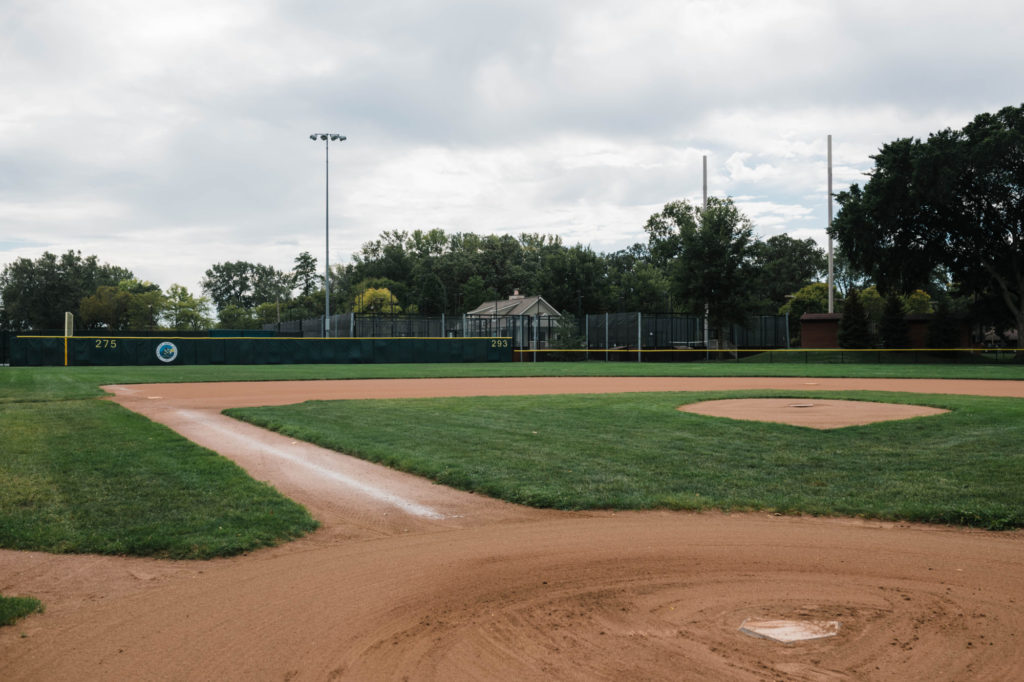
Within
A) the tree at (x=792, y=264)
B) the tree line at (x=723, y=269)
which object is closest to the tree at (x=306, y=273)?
the tree line at (x=723, y=269)

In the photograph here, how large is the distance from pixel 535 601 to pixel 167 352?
39.1 metres

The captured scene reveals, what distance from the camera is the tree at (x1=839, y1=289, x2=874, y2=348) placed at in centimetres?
4278

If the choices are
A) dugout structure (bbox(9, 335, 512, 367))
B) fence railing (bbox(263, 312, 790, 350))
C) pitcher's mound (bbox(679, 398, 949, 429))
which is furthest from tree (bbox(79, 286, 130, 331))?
pitcher's mound (bbox(679, 398, 949, 429))

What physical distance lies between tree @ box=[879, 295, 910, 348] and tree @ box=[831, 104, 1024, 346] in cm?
112

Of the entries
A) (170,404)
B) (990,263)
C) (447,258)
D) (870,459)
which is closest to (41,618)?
(870,459)

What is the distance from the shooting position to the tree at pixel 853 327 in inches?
1684

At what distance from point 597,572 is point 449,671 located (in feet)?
5.52

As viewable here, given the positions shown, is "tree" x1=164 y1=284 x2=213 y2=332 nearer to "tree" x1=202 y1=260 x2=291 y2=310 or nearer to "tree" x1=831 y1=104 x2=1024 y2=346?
"tree" x1=202 y1=260 x2=291 y2=310

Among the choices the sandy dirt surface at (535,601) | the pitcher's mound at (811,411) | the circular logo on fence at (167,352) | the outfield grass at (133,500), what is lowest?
the sandy dirt surface at (535,601)

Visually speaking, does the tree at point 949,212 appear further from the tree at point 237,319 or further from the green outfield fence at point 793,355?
the tree at point 237,319

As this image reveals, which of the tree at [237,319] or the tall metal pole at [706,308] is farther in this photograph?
the tree at [237,319]

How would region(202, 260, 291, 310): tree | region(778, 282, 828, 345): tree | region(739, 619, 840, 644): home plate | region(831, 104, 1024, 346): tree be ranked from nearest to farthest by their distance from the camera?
region(739, 619, 840, 644): home plate, region(831, 104, 1024, 346): tree, region(778, 282, 828, 345): tree, region(202, 260, 291, 310): tree

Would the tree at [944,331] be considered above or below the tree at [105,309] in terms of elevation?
below

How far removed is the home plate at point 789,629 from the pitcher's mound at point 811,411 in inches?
323
